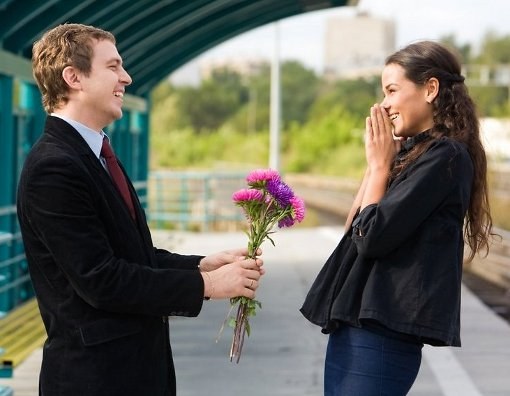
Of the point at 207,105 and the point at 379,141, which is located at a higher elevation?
the point at 379,141

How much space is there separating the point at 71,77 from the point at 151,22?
8.36 m

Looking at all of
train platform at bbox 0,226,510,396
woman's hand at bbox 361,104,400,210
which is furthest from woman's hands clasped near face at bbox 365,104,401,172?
train platform at bbox 0,226,510,396

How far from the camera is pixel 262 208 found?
12.3 ft

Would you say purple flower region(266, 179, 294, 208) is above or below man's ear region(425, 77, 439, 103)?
below

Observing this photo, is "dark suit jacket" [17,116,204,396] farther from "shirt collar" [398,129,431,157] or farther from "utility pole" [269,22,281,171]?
"utility pole" [269,22,281,171]

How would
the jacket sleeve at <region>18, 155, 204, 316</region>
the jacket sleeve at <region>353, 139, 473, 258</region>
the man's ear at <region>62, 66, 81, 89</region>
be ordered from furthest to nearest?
the jacket sleeve at <region>353, 139, 473, 258</region> < the man's ear at <region>62, 66, 81, 89</region> < the jacket sleeve at <region>18, 155, 204, 316</region>

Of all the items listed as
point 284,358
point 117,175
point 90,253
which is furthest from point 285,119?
point 90,253

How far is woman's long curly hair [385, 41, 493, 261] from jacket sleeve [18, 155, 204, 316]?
2.90ft

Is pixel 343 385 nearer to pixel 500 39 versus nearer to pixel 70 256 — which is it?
pixel 70 256

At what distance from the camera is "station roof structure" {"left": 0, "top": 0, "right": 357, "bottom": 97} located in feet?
30.2

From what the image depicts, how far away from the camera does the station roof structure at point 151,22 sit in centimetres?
920

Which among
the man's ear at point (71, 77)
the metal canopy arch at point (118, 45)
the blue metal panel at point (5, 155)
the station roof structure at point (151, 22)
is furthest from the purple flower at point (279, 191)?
the blue metal panel at point (5, 155)

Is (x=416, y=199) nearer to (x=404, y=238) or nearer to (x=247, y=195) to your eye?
(x=404, y=238)

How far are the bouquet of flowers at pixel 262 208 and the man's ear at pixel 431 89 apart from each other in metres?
0.49
